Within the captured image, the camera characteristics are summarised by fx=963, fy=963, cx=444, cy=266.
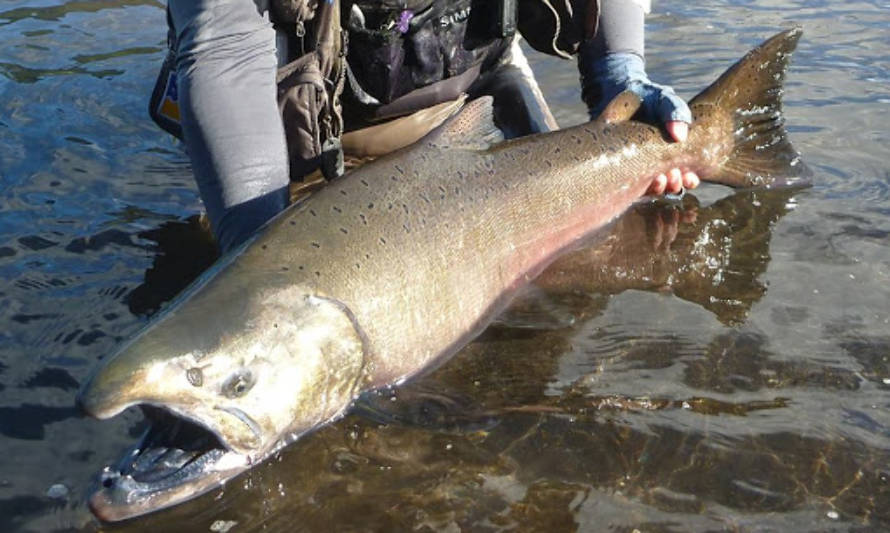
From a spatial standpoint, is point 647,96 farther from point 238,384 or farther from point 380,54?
point 238,384

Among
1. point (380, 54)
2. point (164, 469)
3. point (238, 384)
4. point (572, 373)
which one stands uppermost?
point (380, 54)

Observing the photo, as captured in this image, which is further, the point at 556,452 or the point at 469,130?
the point at 469,130

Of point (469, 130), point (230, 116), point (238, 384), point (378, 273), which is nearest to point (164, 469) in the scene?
point (238, 384)

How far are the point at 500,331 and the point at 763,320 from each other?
0.94m

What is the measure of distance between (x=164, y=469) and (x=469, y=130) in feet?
5.28

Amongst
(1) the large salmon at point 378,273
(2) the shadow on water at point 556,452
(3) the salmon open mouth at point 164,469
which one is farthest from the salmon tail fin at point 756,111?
(3) the salmon open mouth at point 164,469

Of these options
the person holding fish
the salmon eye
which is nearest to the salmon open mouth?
the salmon eye

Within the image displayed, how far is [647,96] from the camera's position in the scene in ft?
13.0

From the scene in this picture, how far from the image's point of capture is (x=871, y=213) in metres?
4.21

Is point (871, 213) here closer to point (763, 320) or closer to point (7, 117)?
point (763, 320)

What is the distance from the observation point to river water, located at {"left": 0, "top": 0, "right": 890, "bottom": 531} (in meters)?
2.57

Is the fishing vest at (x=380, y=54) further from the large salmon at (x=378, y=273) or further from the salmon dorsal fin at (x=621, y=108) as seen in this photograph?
the large salmon at (x=378, y=273)

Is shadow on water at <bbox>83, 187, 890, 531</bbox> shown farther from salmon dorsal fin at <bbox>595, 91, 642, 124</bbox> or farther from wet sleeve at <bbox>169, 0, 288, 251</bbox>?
salmon dorsal fin at <bbox>595, 91, 642, 124</bbox>

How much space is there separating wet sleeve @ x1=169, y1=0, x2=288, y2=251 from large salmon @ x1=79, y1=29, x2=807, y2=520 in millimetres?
238
